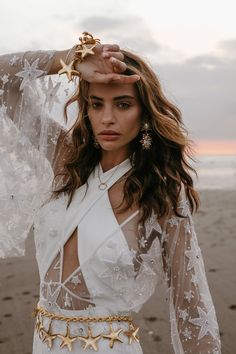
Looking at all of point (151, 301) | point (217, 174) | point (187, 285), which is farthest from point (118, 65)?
point (217, 174)

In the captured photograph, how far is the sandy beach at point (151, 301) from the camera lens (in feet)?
15.8

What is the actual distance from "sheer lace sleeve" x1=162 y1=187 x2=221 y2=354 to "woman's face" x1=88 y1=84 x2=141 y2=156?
0.40 metres

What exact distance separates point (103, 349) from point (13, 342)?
9.93ft

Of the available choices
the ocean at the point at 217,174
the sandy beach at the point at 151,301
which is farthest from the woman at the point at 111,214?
the ocean at the point at 217,174

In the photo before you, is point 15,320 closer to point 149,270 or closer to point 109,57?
point 149,270

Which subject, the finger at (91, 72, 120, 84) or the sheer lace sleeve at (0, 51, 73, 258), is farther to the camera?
the sheer lace sleeve at (0, 51, 73, 258)

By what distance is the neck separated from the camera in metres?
2.40

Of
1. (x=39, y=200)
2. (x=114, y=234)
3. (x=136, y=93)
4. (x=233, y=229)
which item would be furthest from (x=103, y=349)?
(x=233, y=229)

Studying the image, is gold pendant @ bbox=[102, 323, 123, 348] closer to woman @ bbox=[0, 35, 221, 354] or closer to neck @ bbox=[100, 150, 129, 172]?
woman @ bbox=[0, 35, 221, 354]

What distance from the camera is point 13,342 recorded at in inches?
192

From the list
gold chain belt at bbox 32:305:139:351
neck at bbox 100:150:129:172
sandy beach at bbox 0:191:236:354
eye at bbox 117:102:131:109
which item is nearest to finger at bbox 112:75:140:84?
eye at bbox 117:102:131:109

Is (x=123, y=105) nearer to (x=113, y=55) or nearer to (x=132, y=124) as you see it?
(x=132, y=124)

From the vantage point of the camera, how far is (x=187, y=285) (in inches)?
90.0

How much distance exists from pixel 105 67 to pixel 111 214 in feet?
2.06
